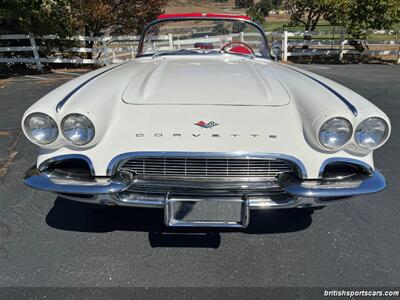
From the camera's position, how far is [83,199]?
2279 millimetres

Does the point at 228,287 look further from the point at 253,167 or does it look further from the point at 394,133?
the point at 394,133

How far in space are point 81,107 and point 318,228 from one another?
1.89m

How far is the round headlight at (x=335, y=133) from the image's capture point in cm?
217

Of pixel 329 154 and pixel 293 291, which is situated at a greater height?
pixel 329 154

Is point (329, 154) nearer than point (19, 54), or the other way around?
point (329, 154)

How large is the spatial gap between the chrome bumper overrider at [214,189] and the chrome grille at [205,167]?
5 centimetres

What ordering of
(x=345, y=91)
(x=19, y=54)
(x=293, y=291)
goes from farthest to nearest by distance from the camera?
1. (x=19, y=54)
2. (x=345, y=91)
3. (x=293, y=291)

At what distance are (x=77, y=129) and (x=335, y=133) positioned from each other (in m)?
1.54

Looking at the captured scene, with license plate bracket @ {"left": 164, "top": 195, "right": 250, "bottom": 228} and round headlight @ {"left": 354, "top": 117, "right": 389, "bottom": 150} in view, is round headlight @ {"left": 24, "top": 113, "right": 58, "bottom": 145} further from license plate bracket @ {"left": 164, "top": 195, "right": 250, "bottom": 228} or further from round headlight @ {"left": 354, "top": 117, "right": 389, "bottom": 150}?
round headlight @ {"left": 354, "top": 117, "right": 389, "bottom": 150}

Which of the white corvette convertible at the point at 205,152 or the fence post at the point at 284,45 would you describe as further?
the fence post at the point at 284,45

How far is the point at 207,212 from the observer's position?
84.0 inches

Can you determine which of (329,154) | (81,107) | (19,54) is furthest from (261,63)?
(19,54)

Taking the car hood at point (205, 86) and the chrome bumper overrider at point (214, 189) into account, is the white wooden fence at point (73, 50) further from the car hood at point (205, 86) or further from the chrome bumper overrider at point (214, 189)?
the chrome bumper overrider at point (214, 189)

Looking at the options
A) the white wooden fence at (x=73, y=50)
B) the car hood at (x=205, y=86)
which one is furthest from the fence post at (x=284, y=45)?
the car hood at (x=205, y=86)
